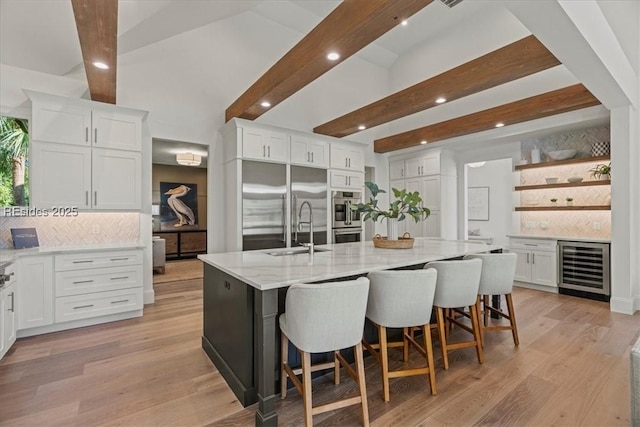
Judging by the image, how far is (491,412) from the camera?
6.31 feet

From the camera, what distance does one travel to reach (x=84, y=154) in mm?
3527

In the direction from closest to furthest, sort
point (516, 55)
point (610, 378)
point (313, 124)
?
1. point (610, 378)
2. point (516, 55)
3. point (313, 124)

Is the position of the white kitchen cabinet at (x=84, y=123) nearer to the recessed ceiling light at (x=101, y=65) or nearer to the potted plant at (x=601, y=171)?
the recessed ceiling light at (x=101, y=65)

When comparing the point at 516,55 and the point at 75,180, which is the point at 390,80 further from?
the point at 75,180

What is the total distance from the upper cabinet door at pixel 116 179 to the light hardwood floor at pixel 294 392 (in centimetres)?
148

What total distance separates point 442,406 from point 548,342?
5.68 feet

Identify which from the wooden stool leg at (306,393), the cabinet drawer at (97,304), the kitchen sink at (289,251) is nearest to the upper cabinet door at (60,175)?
the cabinet drawer at (97,304)

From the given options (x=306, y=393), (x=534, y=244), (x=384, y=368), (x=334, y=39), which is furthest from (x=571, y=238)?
(x=306, y=393)

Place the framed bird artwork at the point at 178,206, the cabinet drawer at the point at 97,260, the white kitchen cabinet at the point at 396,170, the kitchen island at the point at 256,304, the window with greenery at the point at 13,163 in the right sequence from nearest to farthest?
1. the kitchen island at the point at 256,304
2. the cabinet drawer at the point at 97,260
3. the window with greenery at the point at 13,163
4. the white kitchen cabinet at the point at 396,170
5. the framed bird artwork at the point at 178,206

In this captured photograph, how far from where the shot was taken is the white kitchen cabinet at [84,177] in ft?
10.9

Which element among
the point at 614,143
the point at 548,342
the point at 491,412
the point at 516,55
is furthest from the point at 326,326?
the point at 614,143

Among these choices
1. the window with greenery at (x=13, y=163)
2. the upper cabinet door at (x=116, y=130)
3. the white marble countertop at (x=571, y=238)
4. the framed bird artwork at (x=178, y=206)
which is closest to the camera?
the window with greenery at (x=13, y=163)

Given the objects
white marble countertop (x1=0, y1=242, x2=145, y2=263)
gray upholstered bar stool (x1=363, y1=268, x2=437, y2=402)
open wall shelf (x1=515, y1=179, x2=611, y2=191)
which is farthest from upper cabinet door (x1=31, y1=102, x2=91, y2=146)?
open wall shelf (x1=515, y1=179, x2=611, y2=191)

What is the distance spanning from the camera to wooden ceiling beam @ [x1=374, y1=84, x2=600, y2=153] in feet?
12.5
